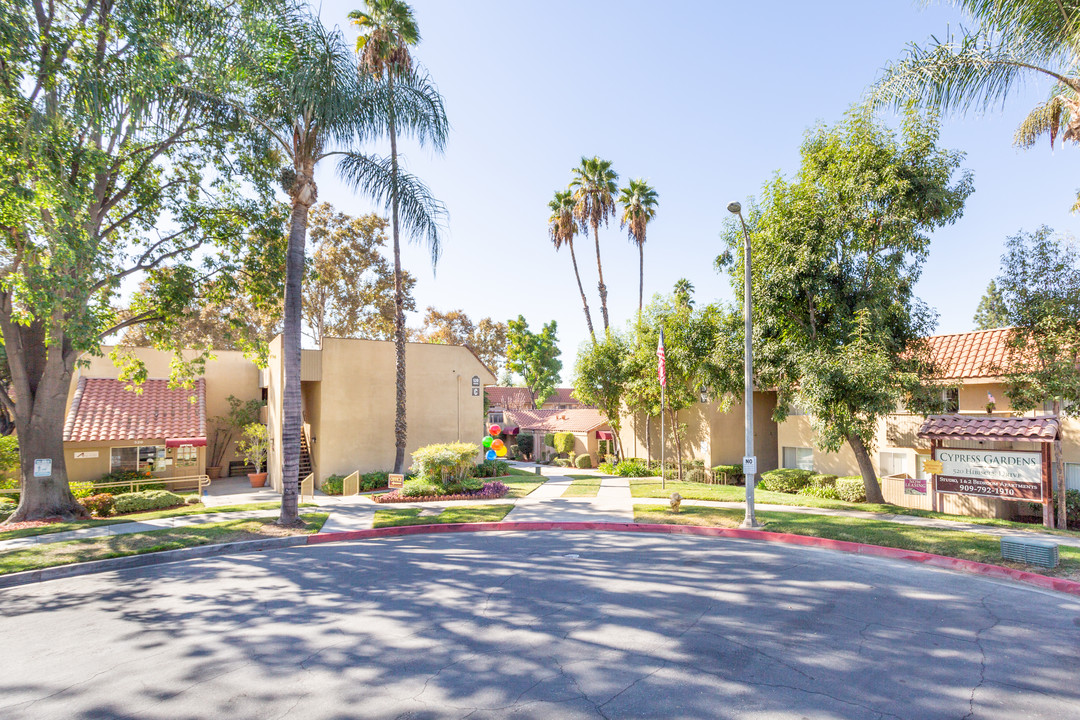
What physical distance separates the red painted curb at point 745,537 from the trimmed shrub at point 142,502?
26.8ft

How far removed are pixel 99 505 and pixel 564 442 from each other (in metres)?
24.8

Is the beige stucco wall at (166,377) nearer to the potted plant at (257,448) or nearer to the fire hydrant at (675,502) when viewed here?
the potted plant at (257,448)

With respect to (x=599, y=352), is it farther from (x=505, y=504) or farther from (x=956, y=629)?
(x=956, y=629)

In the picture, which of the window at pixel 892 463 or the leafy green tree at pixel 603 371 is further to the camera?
the leafy green tree at pixel 603 371

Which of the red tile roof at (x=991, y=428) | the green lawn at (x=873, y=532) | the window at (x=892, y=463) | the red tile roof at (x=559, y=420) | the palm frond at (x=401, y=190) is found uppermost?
the palm frond at (x=401, y=190)

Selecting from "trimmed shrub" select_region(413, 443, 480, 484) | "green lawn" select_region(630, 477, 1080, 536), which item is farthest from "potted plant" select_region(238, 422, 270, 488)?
"green lawn" select_region(630, 477, 1080, 536)

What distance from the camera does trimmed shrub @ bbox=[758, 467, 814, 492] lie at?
66.3ft

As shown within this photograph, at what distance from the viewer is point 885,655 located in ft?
19.1

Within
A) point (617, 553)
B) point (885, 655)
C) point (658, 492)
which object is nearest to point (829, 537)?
point (617, 553)

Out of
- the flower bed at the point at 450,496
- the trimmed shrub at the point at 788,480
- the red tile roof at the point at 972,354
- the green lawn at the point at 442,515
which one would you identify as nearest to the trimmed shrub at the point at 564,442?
the trimmed shrub at the point at 788,480

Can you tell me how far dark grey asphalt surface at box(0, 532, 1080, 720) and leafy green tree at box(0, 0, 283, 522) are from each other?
271 inches

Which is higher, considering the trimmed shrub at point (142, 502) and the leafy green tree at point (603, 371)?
the leafy green tree at point (603, 371)

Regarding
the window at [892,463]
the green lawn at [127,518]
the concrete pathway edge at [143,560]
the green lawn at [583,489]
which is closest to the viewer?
the concrete pathway edge at [143,560]

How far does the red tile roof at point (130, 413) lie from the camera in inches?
830
